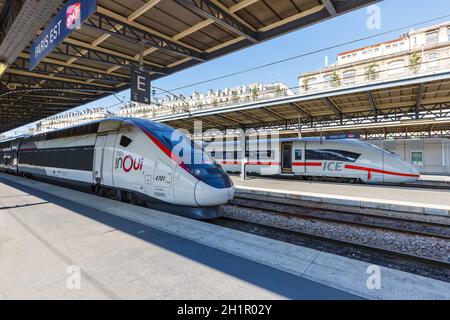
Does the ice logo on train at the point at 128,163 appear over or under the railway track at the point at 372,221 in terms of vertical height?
over

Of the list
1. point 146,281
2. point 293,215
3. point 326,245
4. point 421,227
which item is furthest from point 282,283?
point 421,227

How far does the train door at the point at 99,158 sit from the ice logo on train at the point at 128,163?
102cm

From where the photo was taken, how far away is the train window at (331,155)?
1416 cm

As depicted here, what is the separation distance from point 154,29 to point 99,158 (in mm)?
5381

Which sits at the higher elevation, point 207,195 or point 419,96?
point 419,96

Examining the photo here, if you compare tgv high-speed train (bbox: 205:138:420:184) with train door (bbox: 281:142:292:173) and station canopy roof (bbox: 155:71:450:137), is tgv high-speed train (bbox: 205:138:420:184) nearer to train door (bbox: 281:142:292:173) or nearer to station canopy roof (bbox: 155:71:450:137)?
train door (bbox: 281:142:292:173)

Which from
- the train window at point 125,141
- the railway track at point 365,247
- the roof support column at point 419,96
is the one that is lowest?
the railway track at point 365,247

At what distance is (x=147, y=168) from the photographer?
6.46 meters

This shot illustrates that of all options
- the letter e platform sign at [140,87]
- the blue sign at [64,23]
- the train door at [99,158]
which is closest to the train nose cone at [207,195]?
Result: the blue sign at [64,23]

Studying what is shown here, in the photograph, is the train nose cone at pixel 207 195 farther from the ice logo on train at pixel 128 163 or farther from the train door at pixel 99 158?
the train door at pixel 99 158

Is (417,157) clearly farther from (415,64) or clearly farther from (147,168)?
(147,168)

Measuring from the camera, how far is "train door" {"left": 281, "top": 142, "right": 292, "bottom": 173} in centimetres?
1693

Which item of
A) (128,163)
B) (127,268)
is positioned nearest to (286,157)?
(128,163)
